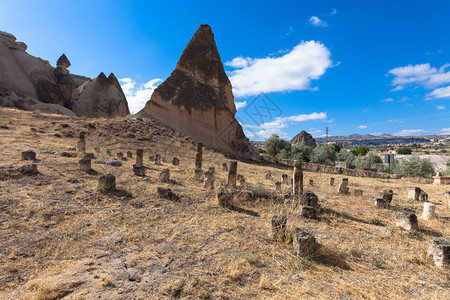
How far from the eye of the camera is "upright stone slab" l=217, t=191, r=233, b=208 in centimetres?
695

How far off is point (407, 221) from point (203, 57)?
2868 centimetres

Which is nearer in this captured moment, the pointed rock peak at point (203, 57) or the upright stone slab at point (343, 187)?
the upright stone slab at point (343, 187)

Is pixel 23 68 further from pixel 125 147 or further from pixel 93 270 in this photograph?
pixel 93 270

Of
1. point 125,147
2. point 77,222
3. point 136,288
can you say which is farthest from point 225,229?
point 125,147

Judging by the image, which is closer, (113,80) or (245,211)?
(245,211)

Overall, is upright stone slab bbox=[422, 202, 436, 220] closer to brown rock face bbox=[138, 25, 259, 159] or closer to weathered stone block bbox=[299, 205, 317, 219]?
weathered stone block bbox=[299, 205, 317, 219]

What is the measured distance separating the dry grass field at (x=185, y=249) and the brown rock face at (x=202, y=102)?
20.2 meters

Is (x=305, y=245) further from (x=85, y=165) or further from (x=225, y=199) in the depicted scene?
(x=85, y=165)

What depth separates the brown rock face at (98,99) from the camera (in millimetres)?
36250

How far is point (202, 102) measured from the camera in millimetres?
28344

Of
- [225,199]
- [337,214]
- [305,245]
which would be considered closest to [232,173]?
[225,199]

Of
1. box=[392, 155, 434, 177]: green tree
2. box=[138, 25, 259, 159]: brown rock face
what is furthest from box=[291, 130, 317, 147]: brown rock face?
box=[138, 25, 259, 159]: brown rock face

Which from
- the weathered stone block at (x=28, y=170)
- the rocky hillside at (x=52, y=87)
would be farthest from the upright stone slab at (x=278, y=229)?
the rocky hillside at (x=52, y=87)

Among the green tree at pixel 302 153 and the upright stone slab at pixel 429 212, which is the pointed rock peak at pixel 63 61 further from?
the upright stone slab at pixel 429 212
